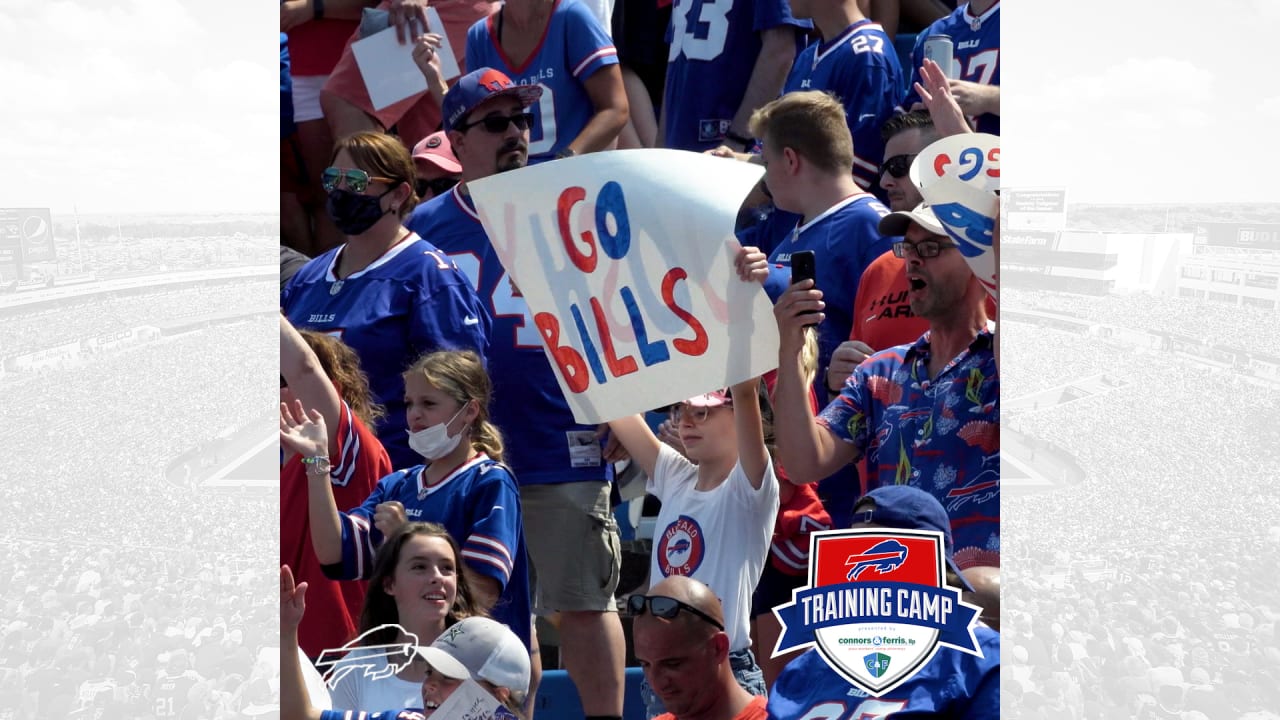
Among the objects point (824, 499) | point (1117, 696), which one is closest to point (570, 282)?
point (824, 499)

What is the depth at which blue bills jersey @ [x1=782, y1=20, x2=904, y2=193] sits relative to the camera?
4309 millimetres

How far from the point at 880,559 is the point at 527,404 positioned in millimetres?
1051

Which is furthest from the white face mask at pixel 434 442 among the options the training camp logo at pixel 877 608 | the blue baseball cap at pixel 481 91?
the blue baseball cap at pixel 481 91

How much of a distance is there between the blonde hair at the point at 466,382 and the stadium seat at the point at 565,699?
86 centimetres

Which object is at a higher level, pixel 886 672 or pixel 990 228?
pixel 990 228

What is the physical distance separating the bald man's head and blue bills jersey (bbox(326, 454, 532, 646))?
36.2 inches

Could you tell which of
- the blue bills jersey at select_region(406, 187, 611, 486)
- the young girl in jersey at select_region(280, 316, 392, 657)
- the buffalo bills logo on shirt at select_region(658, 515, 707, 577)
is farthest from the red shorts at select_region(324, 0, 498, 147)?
the buffalo bills logo on shirt at select_region(658, 515, 707, 577)

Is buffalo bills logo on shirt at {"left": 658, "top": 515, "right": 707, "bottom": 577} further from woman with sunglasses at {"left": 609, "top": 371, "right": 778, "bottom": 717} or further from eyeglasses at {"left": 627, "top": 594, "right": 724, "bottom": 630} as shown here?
eyeglasses at {"left": 627, "top": 594, "right": 724, "bottom": 630}

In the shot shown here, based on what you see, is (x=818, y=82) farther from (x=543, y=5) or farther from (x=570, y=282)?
Result: (x=570, y=282)

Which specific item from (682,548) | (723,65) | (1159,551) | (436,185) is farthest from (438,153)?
(1159,551)

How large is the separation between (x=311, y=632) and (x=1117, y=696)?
5.38ft

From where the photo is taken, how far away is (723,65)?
4.56 metres

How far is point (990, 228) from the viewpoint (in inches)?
133

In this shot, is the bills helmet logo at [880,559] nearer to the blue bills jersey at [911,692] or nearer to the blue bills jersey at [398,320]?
the blue bills jersey at [911,692]
